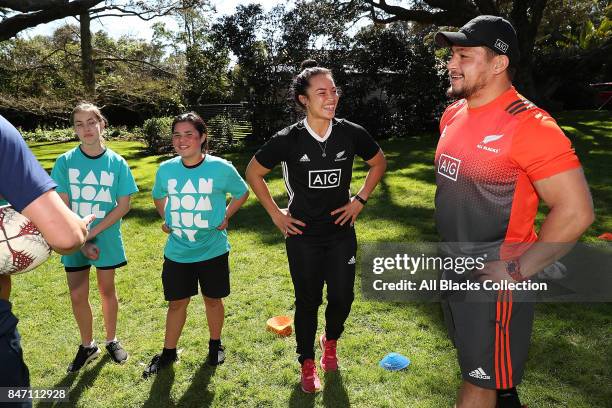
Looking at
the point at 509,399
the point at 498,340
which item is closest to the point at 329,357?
the point at 509,399

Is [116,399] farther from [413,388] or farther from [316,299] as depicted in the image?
[413,388]

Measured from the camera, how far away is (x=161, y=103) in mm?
25453

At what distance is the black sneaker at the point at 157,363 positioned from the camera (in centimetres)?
400

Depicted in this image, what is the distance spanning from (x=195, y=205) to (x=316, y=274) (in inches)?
44.0

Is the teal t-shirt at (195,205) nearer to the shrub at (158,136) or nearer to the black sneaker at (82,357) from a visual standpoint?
the black sneaker at (82,357)

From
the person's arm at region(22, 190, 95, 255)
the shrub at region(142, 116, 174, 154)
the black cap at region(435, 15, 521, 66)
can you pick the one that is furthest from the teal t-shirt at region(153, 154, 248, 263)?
the shrub at region(142, 116, 174, 154)

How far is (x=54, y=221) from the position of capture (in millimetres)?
1853

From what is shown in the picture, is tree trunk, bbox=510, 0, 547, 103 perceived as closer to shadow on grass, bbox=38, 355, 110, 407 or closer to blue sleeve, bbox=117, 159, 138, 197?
blue sleeve, bbox=117, 159, 138, 197

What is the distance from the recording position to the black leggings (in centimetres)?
362

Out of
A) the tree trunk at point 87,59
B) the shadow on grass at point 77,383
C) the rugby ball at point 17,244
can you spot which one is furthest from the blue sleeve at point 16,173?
the tree trunk at point 87,59

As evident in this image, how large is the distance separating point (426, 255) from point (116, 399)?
13.3ft

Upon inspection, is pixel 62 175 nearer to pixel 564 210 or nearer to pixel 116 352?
pixel 116 352

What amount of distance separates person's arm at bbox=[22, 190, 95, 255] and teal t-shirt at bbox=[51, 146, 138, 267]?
7.19 ft

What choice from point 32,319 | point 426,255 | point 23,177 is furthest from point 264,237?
point 23,177
